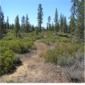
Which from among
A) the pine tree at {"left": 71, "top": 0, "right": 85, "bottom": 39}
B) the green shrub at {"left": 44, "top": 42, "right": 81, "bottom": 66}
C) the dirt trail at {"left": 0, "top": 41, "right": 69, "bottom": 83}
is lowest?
the dirt trail at {"left": 0, "top": 41, "right": 69, "bottom": 83}

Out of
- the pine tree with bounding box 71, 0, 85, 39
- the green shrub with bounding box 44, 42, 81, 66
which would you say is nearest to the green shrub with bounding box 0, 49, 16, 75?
the green shrub with bounding box 44, 42, 81, 66

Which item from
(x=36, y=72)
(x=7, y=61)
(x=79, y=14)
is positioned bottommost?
(x=36, y=72)

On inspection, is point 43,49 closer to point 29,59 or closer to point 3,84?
point 29,59

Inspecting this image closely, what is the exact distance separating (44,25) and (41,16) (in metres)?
0.28

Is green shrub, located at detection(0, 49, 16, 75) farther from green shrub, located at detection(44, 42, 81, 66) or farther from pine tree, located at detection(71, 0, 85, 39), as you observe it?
pine tree, located at detection(71, 0, 85, 39)

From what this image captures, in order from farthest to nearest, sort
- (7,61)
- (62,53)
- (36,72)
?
(62,53), (7,61), (36,72)

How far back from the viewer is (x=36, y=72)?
182 inches

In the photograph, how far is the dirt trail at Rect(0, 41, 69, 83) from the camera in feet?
14.1

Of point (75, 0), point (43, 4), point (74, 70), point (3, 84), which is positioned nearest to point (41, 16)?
point (43, 4)

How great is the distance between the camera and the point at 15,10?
14.8ft

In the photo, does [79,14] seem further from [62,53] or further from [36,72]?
[36,72]

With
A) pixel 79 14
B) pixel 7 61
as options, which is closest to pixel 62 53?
pixel 79 14

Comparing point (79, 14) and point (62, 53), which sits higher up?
point (79, 14)

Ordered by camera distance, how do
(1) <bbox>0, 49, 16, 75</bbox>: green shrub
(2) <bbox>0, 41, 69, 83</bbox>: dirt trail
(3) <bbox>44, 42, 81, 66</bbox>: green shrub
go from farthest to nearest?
(3) <bbox>44, 42, 81, 66</bbox>: green shrub < (1) <bbox>0, 49, 16, 75</bbox>: green shrub < (2) <bbox>0, 41, 69, 83</bbox>: dirt trail
